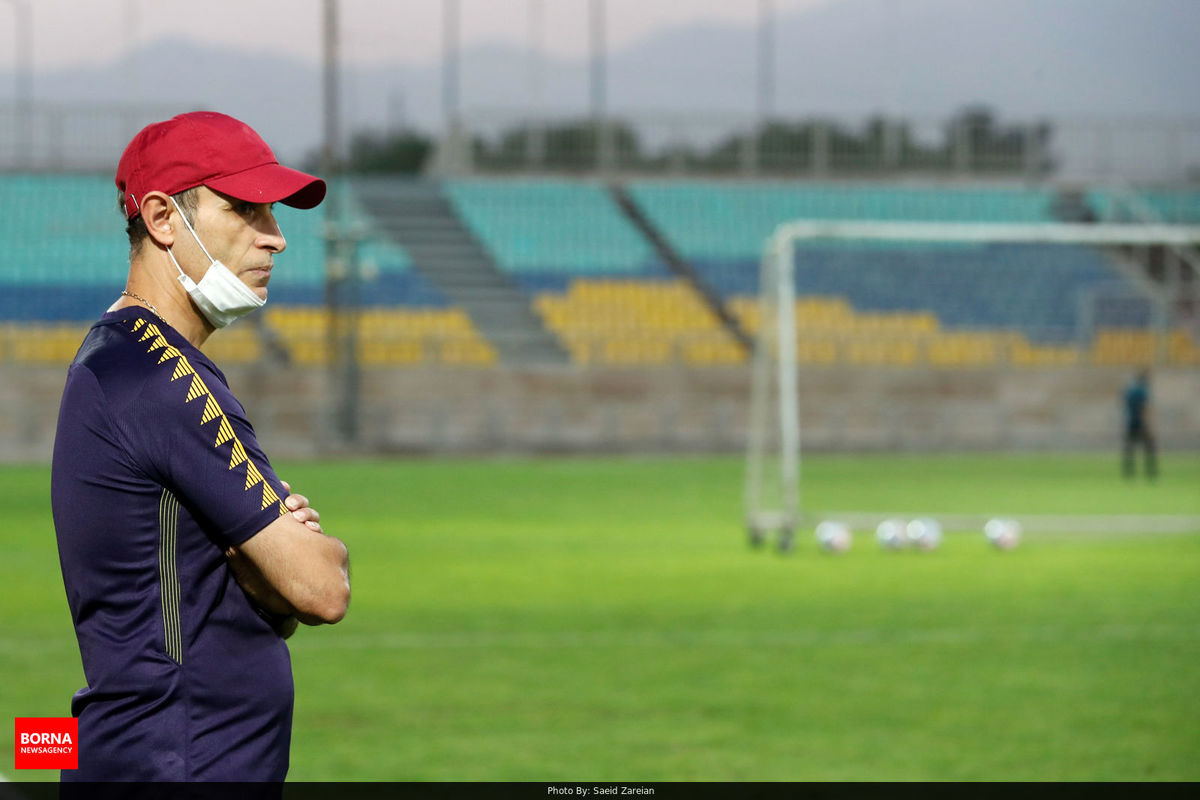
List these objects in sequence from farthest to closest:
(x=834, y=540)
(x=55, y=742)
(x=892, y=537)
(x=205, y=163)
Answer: (x=892, y=537)
(x=834, y=540)
(x=55, y=742)
(x=205, y=163)

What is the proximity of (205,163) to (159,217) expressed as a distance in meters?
0.14

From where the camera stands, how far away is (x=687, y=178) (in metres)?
44.3

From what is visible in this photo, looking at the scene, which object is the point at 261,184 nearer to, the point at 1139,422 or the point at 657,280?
the point at 1139,422

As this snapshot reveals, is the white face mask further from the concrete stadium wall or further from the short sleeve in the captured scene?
the concrete stadium wall

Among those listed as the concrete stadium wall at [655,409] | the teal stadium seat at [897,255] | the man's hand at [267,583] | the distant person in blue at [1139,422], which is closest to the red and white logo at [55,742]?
the man's hand at [267,583]

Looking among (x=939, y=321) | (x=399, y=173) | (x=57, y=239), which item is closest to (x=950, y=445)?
(x=939, y=321)

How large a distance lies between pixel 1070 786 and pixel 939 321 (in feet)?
110

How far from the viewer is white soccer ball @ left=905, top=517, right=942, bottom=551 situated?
1562 centimetres

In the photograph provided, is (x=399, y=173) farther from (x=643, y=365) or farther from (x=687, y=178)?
(x=643, y=365)

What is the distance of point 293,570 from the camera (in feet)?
8.25

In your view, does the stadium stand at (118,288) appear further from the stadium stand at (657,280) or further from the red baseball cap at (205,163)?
the red baseball cap at (205,163)

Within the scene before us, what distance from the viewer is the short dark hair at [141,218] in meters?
2.62

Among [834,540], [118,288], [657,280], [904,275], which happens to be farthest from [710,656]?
[904,275]

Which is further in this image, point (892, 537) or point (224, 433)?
point (892, 537)
